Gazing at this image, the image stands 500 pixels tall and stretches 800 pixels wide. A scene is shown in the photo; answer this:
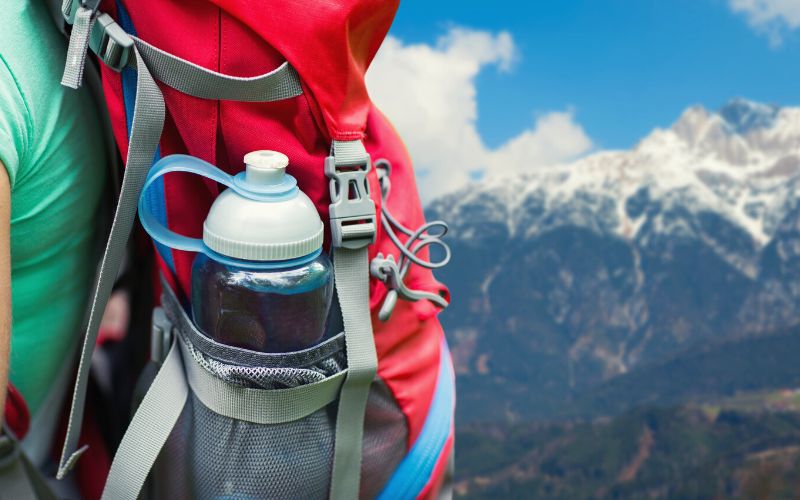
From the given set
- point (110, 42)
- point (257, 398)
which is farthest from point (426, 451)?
point (110, 42)

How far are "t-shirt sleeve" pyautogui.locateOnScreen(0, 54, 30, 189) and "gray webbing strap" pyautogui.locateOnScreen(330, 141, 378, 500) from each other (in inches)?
21.4

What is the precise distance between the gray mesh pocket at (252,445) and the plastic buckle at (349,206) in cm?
21

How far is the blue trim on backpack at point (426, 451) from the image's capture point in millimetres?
1916

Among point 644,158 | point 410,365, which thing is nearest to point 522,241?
point 644,158

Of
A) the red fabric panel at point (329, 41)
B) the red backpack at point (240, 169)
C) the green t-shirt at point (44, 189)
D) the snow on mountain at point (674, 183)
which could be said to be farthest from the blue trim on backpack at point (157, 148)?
the snow on mountain at point (674, 183)

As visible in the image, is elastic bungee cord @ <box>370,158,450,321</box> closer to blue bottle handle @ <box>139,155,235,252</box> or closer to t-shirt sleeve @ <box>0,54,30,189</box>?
blue bottle handle @ <box>139,155,235,252</box>

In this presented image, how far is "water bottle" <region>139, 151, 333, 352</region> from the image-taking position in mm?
1410

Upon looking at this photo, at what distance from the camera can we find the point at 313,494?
167 cm

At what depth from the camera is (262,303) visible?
4.85 feet

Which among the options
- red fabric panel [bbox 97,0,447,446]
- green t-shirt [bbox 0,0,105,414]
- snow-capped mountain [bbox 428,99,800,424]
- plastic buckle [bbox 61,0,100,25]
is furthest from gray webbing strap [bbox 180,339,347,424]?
snow-capped mountain [bbox 428,99,800,424]

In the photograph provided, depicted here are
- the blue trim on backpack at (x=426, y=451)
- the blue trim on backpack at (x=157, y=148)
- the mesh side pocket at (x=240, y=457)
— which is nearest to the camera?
the blue trim on backpack at (x=157, y=148)

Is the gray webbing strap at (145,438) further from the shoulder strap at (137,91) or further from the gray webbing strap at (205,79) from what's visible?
the gray webbing strap at (205,79)

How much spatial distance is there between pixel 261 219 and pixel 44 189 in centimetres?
41

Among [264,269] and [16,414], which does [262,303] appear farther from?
[16,414]
